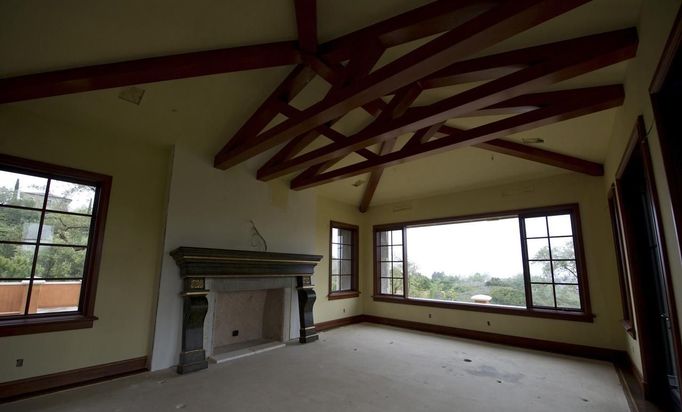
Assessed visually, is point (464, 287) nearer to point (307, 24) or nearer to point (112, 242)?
point (307, 24)

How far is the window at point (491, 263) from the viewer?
4957 mm

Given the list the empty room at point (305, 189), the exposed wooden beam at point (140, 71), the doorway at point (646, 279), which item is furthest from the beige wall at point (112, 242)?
the doorway at point (646, 279)

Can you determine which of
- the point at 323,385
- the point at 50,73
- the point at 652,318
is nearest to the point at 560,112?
the point at 652,318

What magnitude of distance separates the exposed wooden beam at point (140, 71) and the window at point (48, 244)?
104 cm

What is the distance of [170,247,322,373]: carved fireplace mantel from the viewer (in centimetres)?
406

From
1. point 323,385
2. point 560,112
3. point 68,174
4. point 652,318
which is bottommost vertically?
point 323,385

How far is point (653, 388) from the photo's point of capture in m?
3.07

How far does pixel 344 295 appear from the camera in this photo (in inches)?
274

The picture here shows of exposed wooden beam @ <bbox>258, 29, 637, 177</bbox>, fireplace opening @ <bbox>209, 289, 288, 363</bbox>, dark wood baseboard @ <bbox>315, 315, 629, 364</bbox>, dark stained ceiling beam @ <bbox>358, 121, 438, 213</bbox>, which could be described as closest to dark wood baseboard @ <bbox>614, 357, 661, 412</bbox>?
dark wood baseboard @ <bbox>315, 315, 629, 364</bbox>

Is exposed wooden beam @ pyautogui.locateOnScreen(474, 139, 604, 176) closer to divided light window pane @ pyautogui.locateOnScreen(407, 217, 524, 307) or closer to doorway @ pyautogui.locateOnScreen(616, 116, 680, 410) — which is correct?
doorway @ pyautogui.locateOnScreen(616, 116, 680, 410)

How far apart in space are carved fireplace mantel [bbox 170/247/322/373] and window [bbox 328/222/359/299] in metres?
1.65

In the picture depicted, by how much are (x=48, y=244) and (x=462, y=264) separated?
25.6ft

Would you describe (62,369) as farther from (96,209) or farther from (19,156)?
(19,156)

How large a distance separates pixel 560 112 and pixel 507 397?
9.93ft
